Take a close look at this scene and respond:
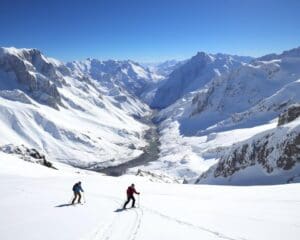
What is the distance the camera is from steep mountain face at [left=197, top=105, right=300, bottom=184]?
66125mm

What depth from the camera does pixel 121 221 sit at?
2355cm

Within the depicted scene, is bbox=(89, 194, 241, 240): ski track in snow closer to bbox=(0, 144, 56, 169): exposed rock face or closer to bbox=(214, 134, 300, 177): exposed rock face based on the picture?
bbox=(214, 134, 300, 177): exposed rock face

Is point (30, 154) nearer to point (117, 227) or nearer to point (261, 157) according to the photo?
point (261, 157)

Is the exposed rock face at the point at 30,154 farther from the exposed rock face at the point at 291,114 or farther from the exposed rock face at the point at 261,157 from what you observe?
the exposed rock face at the point at 291,114

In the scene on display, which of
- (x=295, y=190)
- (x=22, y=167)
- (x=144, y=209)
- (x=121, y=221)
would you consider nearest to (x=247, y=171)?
(x=295, y=190)

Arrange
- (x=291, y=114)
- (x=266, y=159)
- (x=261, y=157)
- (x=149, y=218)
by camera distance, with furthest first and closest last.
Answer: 1. (x=291, y=114)
2. (x=261, y=157)
3. (x=266, y=159)
4. (x=149, y=218)

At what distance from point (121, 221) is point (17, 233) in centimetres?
652

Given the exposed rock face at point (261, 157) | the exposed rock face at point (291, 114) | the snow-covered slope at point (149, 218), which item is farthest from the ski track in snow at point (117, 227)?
the exposed rock face at point (291, 114)

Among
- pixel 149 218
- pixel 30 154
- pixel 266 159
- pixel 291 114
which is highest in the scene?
pixel 291 114

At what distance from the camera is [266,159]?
71438 mm

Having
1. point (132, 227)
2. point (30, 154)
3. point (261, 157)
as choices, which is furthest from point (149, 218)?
point (30, 154)

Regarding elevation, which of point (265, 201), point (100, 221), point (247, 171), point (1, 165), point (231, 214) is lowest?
point (100, 221)

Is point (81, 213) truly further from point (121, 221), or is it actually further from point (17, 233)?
point (17, 233)

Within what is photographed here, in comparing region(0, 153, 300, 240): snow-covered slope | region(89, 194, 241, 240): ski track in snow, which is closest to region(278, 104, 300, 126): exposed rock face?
region(0, 153, 300, 240): snow-covered slope
